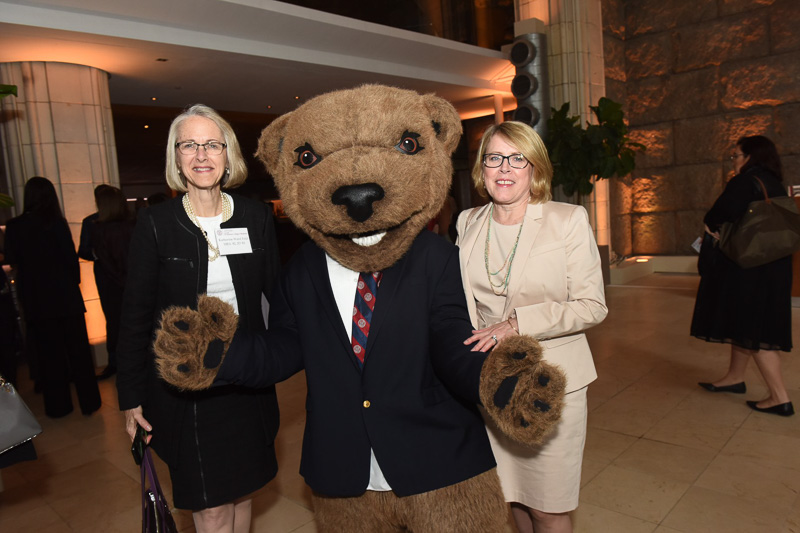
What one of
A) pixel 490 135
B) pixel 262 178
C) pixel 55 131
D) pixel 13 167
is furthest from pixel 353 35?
pixel 262 178

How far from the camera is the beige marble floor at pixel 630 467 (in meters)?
2.49

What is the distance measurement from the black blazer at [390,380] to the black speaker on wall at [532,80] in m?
7.24

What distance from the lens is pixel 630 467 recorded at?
9.46 ft

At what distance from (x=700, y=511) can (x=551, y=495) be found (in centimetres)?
115

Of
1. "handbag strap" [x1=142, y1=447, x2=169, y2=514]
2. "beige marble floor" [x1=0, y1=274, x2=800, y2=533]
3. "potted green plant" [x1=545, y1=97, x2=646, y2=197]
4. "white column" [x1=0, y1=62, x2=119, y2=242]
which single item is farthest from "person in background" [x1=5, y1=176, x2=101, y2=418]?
"potted green plant" [x1=545, y1=97, x2=646, y2=197]

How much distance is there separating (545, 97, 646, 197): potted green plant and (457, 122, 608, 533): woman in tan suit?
6.00 meters

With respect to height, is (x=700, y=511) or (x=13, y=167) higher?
(x=13, y=167)

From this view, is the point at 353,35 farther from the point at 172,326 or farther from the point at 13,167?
the point at 172,326

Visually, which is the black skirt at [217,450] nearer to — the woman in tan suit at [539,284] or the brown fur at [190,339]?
the brown fur at [190,339]

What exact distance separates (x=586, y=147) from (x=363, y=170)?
680 cm

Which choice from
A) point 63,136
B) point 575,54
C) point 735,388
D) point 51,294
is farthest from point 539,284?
point 575,54

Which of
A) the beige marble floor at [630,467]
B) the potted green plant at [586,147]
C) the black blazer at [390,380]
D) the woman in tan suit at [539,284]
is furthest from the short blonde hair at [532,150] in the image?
the potted green plant at [586,147]

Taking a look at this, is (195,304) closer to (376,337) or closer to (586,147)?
(376,337)

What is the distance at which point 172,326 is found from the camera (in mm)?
1172
